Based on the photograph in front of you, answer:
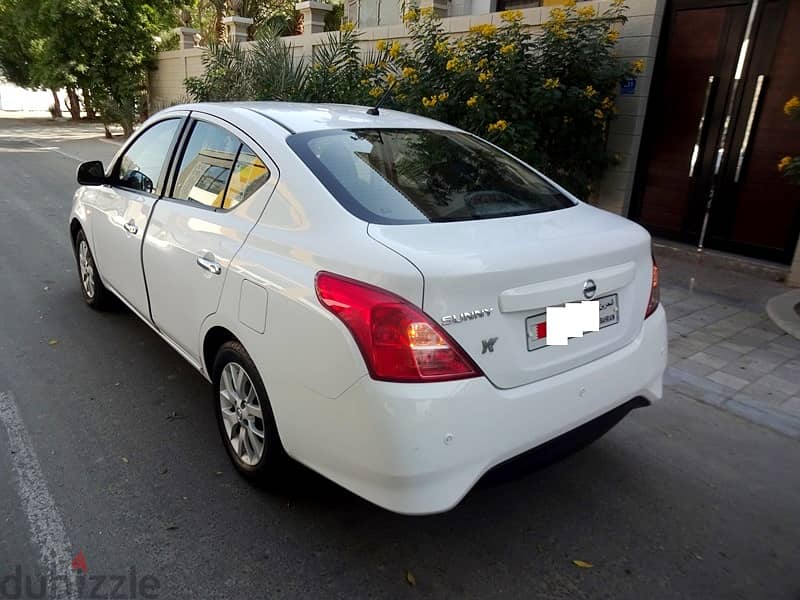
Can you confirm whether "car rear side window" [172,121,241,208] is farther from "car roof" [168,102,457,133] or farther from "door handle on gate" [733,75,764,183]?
"door handle on gate" [733,75,764,183]

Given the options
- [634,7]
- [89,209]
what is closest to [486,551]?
[89,209]

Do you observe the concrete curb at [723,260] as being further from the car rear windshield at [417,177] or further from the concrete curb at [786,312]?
the car rear windshield at [417,177]

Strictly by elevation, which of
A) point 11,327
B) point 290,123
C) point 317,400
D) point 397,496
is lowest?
point 11,327

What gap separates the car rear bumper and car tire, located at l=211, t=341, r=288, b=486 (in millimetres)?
284

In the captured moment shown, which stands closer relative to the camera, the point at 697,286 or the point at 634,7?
the point at 697,286

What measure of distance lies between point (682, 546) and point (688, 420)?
1.20m

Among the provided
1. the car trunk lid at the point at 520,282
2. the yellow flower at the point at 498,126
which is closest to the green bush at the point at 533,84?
the yellow flower at the point at 498,126

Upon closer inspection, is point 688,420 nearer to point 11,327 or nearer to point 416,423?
point 416,423

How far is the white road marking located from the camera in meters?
Answer: 2.19

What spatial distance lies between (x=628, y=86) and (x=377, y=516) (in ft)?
19.8

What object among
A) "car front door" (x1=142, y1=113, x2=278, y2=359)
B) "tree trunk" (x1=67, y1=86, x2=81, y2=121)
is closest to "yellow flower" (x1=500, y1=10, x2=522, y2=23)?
"car front door" (x1=142, y1=113, x2=278, y2=359)

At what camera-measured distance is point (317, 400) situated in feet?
6.89

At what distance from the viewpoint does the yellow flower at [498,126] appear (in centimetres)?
616

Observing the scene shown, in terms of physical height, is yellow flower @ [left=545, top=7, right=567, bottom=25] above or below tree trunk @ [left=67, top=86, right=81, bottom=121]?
above
